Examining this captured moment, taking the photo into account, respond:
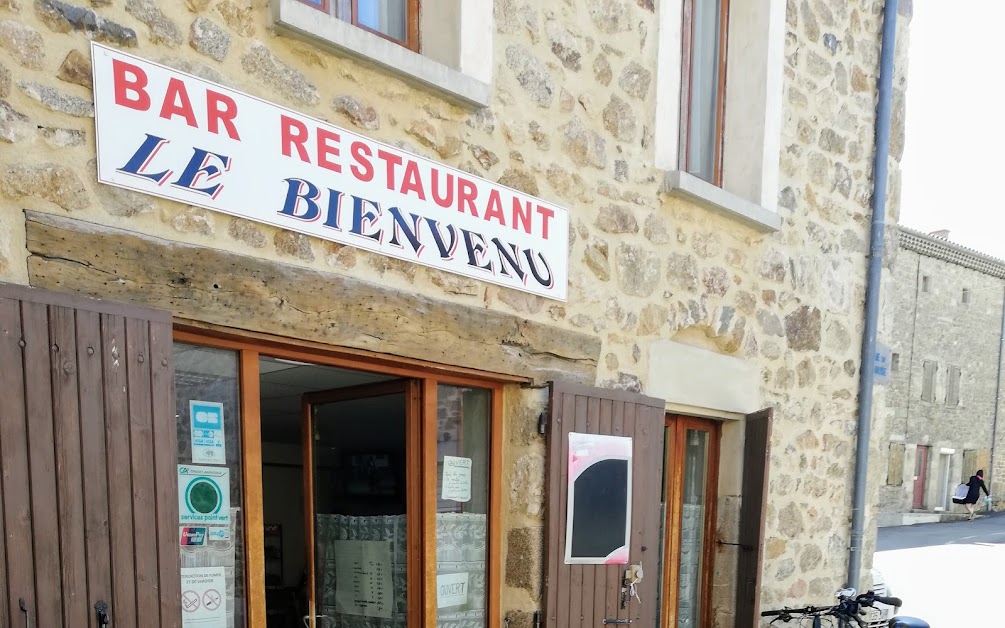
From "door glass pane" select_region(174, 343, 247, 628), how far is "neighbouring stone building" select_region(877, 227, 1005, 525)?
20.6 meters

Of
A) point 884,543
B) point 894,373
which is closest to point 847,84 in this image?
point 884,543

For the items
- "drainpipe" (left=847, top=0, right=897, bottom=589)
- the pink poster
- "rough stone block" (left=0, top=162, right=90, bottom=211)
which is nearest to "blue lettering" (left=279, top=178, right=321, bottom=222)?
"rough stone block" (left=0, top=162, right=90, bottom=211)

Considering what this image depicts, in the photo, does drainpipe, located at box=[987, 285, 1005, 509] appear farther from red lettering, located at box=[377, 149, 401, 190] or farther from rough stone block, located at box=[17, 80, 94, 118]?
rough stone block, located at box=[17, 80, 94, 118]

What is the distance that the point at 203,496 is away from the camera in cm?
283

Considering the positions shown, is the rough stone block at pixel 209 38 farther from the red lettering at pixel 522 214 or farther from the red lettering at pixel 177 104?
the red lettering at pixel 522 214

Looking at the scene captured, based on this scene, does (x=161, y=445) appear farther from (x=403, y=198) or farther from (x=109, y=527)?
(x=403, y=198)

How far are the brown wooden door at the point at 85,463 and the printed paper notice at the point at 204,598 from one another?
320 mm

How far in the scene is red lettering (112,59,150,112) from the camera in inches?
96.5

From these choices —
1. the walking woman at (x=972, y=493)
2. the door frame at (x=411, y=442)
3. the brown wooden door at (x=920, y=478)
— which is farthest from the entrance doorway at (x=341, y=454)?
the walking woman at (x=972, y=493)

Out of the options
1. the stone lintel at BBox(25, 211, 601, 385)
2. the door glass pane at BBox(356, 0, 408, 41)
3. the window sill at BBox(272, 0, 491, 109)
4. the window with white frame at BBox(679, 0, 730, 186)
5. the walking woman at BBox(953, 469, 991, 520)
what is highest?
the window with white frame at BBox(679, 0, 730, 186)

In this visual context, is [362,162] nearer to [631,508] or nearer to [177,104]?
[177,104]

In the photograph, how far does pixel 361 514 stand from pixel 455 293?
3.98 ft

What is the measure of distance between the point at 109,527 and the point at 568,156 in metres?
2.49

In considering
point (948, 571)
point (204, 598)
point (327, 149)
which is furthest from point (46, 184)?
point (948, 571)
